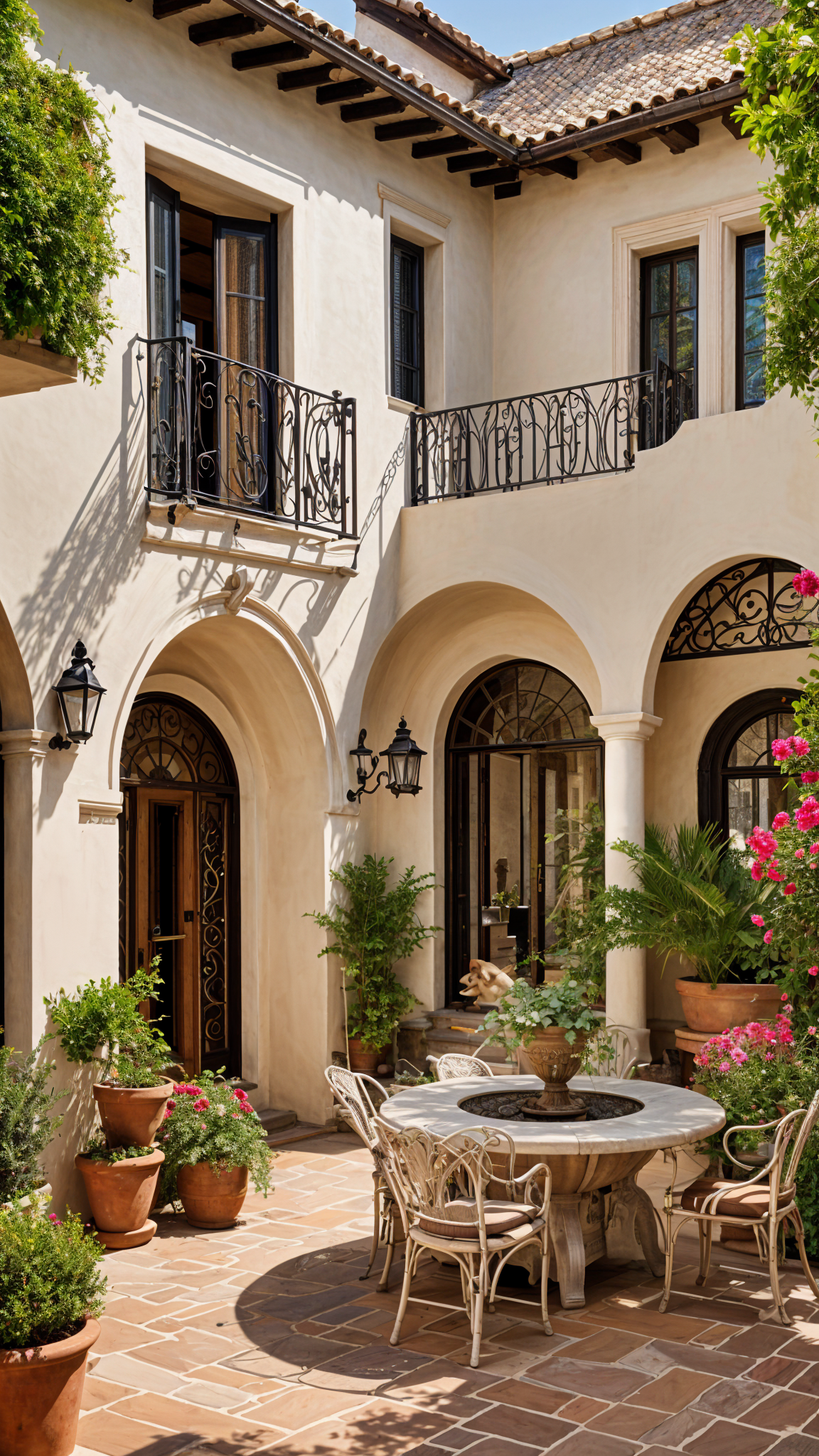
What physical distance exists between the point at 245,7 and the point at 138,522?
3537 mm

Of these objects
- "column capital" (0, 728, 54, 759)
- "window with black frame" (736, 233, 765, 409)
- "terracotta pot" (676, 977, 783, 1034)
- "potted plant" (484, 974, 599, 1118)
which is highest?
"window with black frame" (736, 233, 765, 409)

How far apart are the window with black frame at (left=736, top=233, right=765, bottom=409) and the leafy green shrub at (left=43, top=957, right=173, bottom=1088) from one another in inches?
266

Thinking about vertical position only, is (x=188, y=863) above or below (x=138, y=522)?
below

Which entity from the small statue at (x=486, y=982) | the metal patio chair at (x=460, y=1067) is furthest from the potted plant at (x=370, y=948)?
the metal patio chair at (x=460, y=1067)

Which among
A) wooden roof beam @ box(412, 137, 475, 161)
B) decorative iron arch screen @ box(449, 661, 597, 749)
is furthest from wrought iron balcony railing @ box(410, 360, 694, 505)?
wooden roof beam @ box(412, 137, 475, 161)

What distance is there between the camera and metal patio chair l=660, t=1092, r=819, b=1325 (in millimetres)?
6227

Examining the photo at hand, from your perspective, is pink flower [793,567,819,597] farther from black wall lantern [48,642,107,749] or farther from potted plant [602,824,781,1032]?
black wall lantern [48,642,107,749]

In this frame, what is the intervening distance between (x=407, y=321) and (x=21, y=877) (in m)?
6.36

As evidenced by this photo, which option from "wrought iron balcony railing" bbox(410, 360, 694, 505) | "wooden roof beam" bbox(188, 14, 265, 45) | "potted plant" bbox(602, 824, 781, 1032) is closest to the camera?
"potted plant" bbox(602, 824, 781, 1032)

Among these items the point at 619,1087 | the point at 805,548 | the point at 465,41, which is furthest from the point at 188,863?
the point at 465,41

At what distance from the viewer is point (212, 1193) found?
8000mm

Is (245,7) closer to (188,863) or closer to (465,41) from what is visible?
(465,41)

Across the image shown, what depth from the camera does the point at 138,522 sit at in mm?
8852

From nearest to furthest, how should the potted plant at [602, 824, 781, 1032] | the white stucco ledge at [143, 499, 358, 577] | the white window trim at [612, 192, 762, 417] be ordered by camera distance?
the white stucco ledge at [143, 499, 358, 577], the potted plant at [602, 824, 781, 1032], the white window trim at [612, 192, 762, 417]
